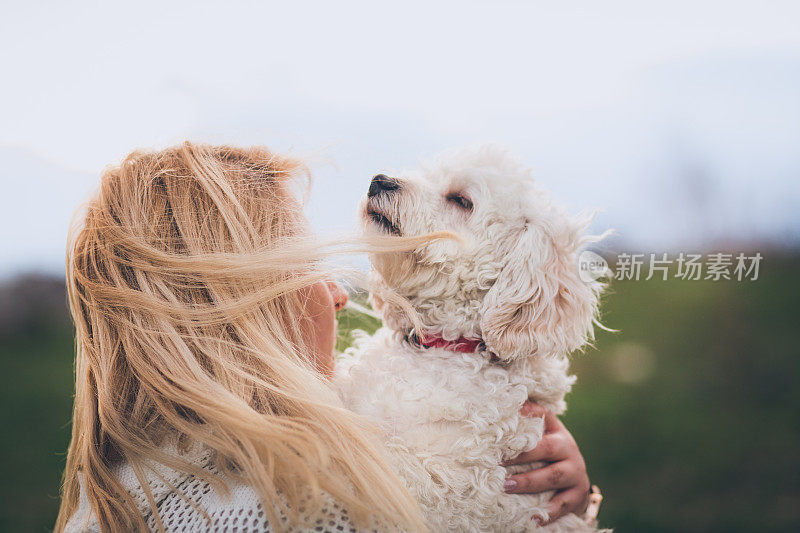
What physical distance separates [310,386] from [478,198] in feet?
3.40

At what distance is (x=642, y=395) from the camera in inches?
218

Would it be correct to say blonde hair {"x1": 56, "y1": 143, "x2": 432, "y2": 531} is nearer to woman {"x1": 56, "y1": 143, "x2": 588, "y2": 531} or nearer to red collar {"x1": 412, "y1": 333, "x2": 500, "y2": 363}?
woman {"x1": 56, "y1": 143, "x2": 588, "y2": 531}

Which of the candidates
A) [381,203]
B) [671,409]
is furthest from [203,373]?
[671,409]

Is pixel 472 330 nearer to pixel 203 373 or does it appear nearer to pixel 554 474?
pixel 554 474

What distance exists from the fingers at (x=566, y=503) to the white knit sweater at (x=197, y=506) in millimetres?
917

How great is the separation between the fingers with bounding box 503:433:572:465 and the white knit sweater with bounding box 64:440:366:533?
0.79 metres

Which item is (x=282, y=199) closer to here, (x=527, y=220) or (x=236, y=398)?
(x=236, y=398)

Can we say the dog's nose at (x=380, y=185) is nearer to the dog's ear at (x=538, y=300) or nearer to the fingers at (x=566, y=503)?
the dog's ear at (x=538, y=300)

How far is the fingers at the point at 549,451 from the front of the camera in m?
1.88

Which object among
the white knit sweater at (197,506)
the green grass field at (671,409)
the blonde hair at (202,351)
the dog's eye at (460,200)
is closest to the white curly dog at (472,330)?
the dog's eye at (460,200)

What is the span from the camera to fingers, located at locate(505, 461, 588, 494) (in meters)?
1.81

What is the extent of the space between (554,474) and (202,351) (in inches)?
48.7

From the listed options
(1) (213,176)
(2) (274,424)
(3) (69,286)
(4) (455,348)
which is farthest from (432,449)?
(3) (69,286)

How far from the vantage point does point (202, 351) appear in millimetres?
1457
